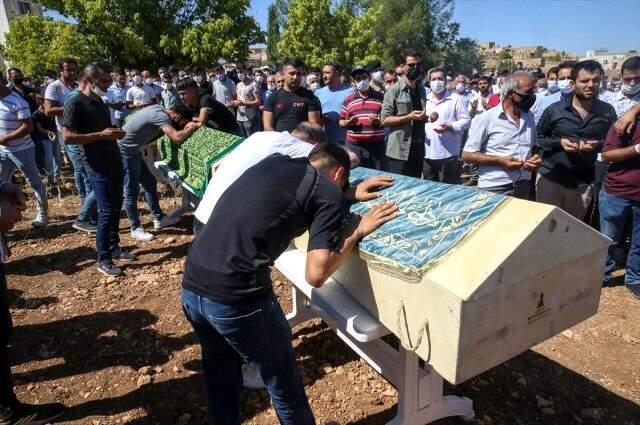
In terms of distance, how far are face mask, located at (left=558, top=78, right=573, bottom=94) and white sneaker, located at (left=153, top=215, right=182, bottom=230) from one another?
5125 millimetres

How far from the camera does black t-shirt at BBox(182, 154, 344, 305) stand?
169cm

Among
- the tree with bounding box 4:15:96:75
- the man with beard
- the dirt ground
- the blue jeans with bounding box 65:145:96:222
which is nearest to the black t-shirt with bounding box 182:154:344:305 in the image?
the dirt ground

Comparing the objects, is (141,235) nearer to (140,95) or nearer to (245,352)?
(245,352)

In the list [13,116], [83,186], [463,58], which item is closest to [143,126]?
[13,116]

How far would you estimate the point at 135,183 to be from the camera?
505 cm

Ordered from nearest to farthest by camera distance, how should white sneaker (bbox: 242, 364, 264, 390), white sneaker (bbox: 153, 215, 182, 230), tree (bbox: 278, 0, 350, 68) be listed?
1. white sneaker (bbox: 242, 364, 264, 390)
2. white sneaker (bbox: 153, 215, 182, 230)
3. tree (bbox: 278, 0, 350, 68)

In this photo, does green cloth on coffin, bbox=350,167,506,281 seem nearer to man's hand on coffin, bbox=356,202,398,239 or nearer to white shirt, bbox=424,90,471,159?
man's hand on coffin, bbox=356,202,398,239

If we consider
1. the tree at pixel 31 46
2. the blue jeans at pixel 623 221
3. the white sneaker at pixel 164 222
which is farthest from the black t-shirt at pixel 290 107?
the tree at pixel 31 46

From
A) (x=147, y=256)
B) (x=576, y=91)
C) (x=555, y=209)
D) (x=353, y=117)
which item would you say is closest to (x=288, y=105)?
(x=353, y=117)

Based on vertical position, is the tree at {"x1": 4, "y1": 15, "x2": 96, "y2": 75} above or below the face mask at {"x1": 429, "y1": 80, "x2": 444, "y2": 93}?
above

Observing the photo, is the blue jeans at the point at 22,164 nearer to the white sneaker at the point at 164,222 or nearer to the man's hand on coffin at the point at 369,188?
the white sneaker at the point at 164,222

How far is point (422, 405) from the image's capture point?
2.43m

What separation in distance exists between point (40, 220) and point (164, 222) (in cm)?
172

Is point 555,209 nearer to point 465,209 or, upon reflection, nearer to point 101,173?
point 465,209
